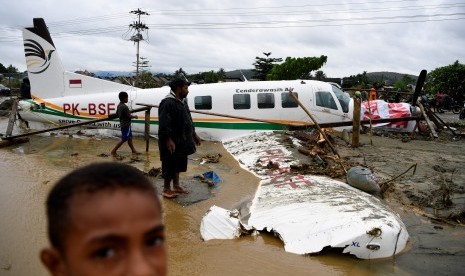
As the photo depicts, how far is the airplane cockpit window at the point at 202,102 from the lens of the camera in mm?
12000

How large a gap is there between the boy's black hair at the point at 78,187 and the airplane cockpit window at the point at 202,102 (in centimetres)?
1094

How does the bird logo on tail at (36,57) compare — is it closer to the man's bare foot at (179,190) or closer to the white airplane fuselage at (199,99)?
the white airplane fuselage at (199,99)

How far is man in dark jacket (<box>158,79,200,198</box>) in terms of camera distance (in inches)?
224

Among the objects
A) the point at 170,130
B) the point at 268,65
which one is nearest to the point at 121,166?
the point at 170,130

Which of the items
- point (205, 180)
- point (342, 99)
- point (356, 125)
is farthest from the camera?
point (342, 99)

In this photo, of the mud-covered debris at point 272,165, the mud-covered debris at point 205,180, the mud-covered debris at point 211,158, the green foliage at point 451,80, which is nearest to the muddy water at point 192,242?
the mud-covered debris at point 205,180

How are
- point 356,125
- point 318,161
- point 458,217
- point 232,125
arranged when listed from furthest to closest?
point 232,125, point 356,125, point 318,161, point 458,217

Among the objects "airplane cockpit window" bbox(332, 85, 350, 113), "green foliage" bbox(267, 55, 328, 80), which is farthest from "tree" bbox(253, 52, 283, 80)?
"airplane cockpit window" bbox(332, 85, 350, 113)

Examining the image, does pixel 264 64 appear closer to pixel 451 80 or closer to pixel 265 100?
pixel 451 80

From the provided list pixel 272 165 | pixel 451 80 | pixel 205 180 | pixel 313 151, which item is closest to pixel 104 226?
pixel 205 180

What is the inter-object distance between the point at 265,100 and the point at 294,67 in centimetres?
3039

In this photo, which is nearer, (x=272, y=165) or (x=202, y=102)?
(x=272, y=165)

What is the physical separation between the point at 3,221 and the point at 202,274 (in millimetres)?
2940

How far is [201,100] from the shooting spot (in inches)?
472
